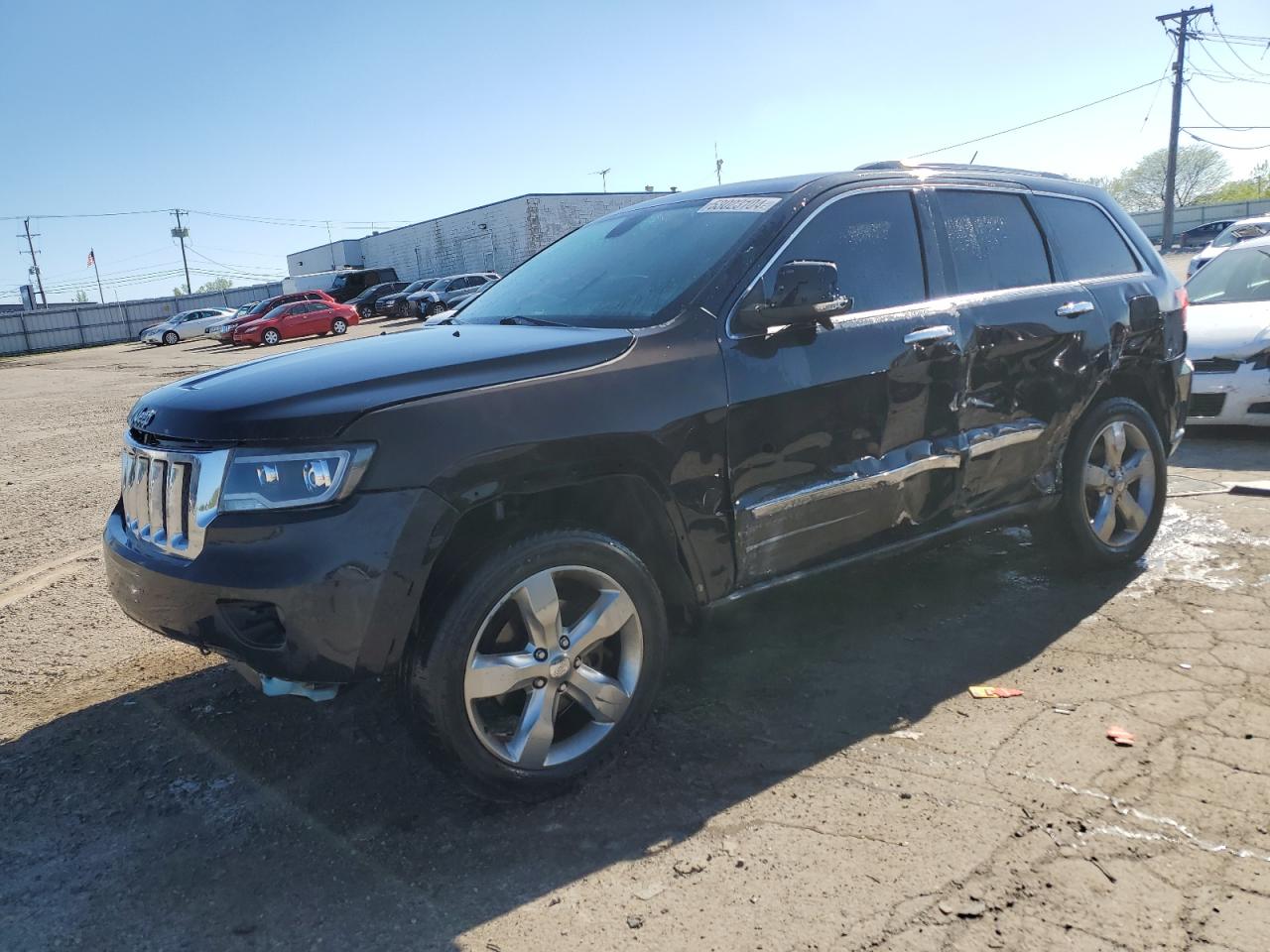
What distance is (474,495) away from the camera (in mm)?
2678

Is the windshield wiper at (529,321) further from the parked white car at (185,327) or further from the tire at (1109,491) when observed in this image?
the parked white car at (185,327)

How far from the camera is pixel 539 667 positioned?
281cm

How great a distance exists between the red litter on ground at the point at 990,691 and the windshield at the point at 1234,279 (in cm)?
648

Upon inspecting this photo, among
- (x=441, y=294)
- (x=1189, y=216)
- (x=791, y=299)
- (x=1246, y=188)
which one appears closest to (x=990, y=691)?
(x=791, y=299)

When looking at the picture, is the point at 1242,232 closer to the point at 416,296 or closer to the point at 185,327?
the point at 416,296

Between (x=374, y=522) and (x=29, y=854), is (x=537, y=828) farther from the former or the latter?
(x=29, y=854)

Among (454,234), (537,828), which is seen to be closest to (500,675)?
(537,828)

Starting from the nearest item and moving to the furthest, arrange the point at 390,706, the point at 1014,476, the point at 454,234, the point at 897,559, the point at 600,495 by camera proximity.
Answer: the point at 600,495
the point at 390,706
the point at 897,559
the point at 1014,476
the point at 454,234

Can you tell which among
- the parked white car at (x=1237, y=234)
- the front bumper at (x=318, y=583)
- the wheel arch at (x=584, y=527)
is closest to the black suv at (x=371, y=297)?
the parked white car at (x=1237, y=234)

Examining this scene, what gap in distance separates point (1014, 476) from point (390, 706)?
2.82 meters

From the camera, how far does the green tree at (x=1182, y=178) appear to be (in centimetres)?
8812

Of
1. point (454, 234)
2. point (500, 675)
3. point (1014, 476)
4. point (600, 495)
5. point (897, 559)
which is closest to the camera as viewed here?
point (500, 675)

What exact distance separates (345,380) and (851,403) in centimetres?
180

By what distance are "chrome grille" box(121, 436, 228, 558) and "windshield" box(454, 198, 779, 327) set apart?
1406 millimetres
